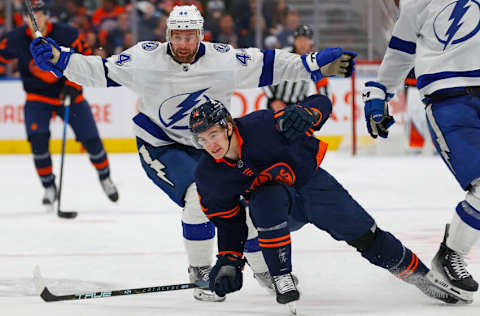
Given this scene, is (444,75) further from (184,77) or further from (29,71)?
(29,71)

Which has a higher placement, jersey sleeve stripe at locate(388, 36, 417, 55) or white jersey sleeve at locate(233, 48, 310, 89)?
jersey sleeve stripe at locate(388, 36, 417, 55)

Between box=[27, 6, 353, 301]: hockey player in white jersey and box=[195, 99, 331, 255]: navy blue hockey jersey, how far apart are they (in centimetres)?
33

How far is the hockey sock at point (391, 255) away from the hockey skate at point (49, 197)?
9.94 feet

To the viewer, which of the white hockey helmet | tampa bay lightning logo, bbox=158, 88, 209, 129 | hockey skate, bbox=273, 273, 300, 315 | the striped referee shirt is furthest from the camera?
the striped referee shirt

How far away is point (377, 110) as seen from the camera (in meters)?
2.88

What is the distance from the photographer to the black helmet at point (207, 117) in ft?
7.95

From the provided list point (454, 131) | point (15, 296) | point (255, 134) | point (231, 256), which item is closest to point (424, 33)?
point (454, 131)

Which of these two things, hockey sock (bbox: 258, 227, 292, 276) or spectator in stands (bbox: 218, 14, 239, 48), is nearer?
hockey sock (bbox: 258, 227, 292, 276)

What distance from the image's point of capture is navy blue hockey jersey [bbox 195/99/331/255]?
2.48 metres

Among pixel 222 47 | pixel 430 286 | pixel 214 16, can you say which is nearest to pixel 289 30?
pixel 214 16

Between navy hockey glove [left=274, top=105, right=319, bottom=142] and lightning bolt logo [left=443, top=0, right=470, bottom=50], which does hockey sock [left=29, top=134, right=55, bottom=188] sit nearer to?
navy hockey glove [left=274, top=105, right=319, bottom=142]

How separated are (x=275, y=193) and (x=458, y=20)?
85 centimetres

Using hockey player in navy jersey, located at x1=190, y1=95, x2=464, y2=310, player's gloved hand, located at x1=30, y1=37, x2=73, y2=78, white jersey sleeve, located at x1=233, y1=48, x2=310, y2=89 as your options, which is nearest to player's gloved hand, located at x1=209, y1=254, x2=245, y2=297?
hockey player in navy jersey, located at x1=190, y1=95, x2=464, y2=310

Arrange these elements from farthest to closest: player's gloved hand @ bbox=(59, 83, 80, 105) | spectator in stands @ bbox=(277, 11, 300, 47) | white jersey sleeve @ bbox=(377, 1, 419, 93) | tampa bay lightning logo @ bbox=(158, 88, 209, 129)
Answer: spectator in stands @ bbox=(277, 11, 300, 47), player's gloved hand @ bbox=(59, 83, 80, 105), tampa bay lightning logo @ bbox=(158, 88, 209, 129), white jersey sleeve @ bbox=(377, 1, 419, 93)
